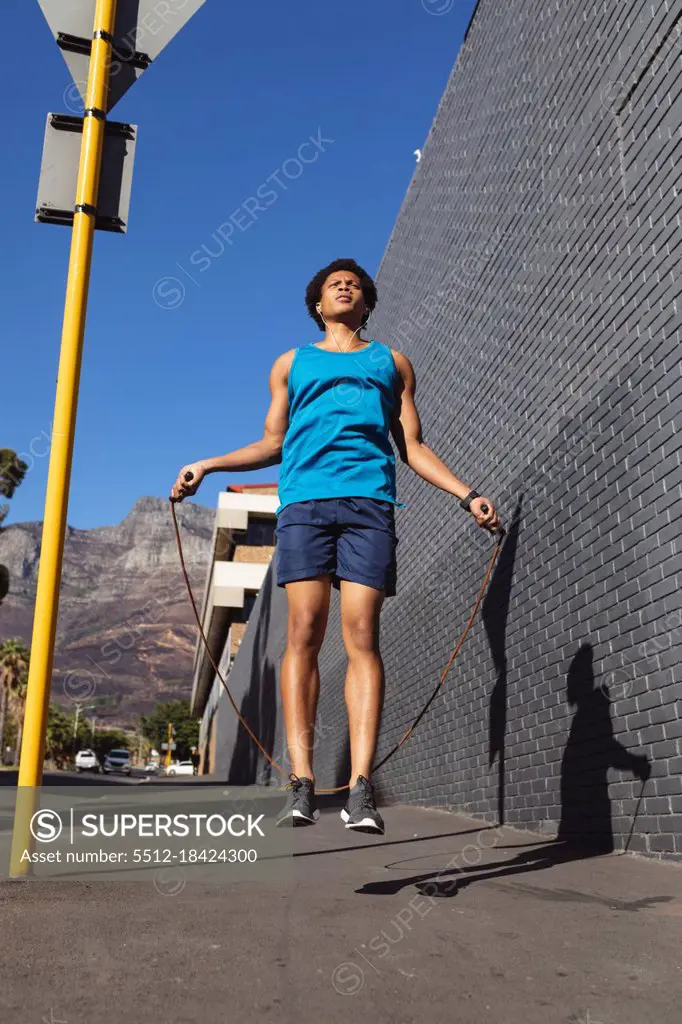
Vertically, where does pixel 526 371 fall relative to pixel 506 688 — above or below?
above

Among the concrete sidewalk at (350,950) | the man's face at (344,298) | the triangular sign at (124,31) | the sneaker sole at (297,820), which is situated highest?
the triangular sign at (124,31)

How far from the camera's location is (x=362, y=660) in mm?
3129

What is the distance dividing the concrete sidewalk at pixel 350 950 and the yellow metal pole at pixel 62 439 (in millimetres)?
449

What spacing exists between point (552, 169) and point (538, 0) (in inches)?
63.9

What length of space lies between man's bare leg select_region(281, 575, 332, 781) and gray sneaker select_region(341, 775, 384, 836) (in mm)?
318

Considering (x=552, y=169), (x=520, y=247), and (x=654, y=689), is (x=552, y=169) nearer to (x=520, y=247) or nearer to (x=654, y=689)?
(x=520, y=247)

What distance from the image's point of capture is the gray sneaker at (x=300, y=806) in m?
2.86

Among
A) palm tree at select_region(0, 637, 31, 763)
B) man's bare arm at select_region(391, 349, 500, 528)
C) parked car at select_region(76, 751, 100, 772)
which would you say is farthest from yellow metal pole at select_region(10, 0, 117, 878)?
palm tree at select_region(0, 637, 31, 763)

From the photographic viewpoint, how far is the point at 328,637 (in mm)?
12383

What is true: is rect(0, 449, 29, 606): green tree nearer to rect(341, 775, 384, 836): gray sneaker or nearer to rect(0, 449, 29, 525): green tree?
rect(0, 449, 29, 525): green tree

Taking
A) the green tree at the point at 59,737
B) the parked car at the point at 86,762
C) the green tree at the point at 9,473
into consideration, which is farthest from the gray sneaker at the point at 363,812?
the green tree at the point at 59,737

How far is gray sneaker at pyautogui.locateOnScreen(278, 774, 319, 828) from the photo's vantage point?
2.86m

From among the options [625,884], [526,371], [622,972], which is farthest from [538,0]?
[622,972]

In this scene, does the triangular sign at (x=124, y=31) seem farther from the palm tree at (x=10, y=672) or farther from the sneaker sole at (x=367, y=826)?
the palm tree at (x=10, y=672)
